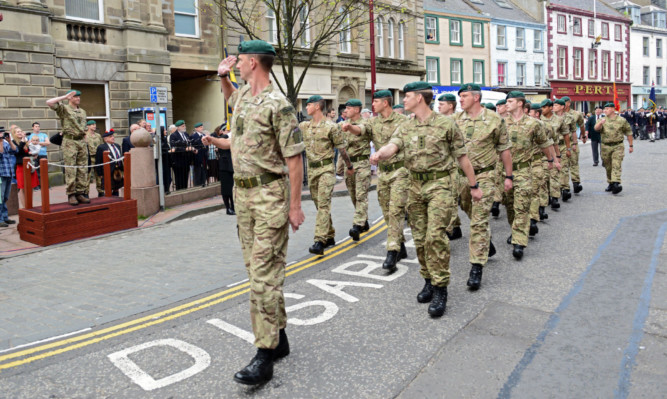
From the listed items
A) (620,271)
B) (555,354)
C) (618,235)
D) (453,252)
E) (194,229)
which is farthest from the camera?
(194,229)

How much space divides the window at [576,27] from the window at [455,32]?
50.3 feet

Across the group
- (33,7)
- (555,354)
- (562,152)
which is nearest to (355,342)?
(555,354)

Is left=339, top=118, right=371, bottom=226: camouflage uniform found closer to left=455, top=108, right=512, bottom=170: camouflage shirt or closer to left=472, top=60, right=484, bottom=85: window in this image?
left=455, top=108, right=512, bottom=170: camouflage shirt

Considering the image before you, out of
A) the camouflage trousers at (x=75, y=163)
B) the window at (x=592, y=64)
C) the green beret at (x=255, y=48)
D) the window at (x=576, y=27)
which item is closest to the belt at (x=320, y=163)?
the green beret at (x=255, y=48)

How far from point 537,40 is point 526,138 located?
1697 inches

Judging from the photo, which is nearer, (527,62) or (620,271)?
(620,271)

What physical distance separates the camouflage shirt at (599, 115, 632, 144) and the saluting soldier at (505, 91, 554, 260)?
16.6 feet

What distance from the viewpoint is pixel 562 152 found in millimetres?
12234

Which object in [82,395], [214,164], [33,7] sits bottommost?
A: [82,395]

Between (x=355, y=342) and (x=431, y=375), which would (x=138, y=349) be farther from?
(x=431, y=375)

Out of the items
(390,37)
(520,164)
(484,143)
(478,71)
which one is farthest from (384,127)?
(478,71)

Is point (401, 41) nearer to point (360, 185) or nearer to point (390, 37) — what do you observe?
point (390, 37)

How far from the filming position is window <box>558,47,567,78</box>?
4891cm

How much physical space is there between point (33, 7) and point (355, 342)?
52.7 ft
